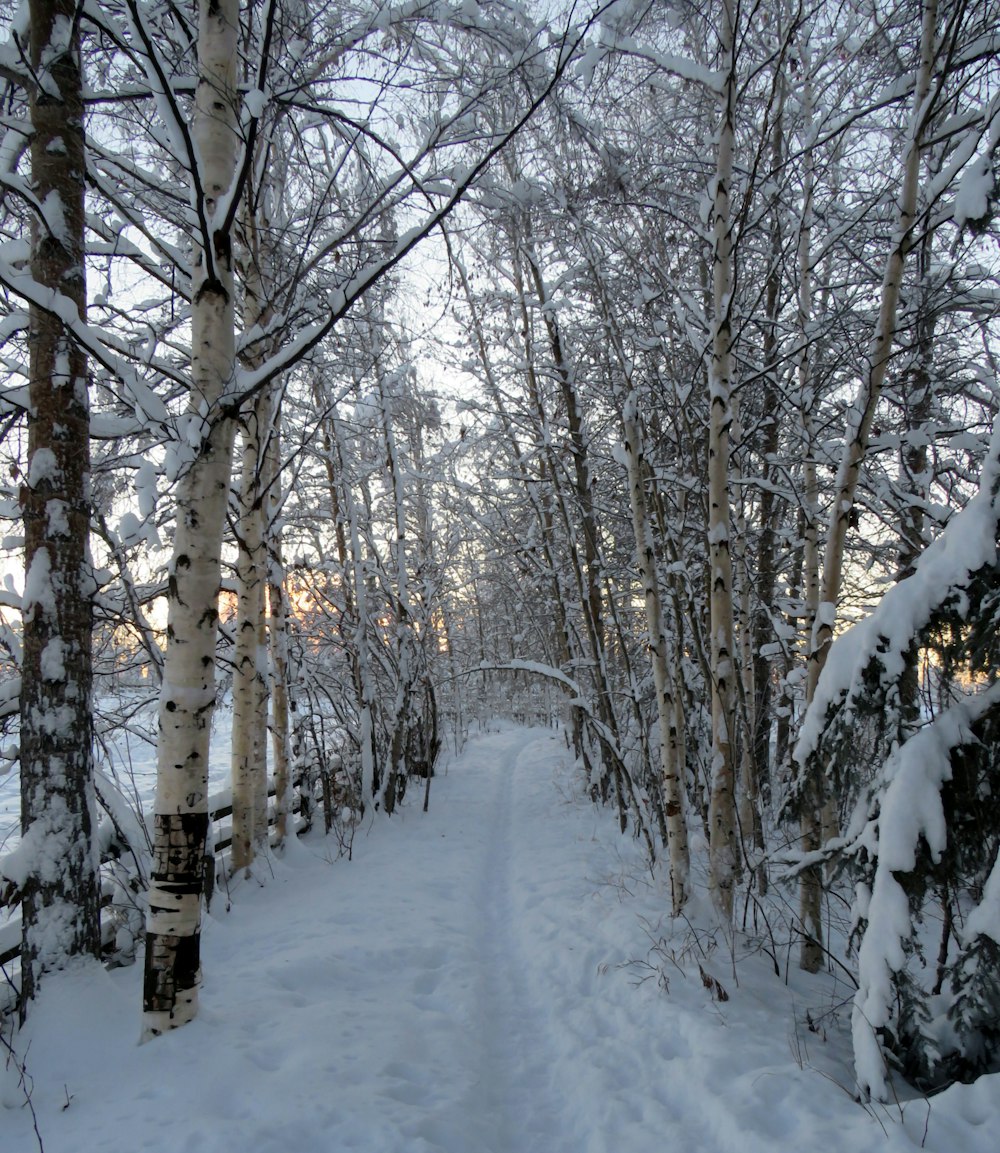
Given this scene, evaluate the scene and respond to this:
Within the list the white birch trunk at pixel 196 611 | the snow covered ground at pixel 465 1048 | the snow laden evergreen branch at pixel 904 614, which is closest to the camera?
the snow laden evergreen branch at pixel 904 614

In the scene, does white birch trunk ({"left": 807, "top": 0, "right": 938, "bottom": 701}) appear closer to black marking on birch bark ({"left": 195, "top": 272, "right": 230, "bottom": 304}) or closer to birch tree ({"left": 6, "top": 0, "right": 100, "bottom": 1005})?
black marking on birch bark ({"left": 195, "top": 272, "right": 230, "bottom": 304})

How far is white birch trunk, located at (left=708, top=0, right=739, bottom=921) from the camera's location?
3898 mm

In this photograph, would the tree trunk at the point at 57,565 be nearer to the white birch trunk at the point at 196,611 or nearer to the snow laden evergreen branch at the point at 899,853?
the white birch trunk at the point at 196,611

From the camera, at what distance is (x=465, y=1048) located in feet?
11.1

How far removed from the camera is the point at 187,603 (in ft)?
9.37

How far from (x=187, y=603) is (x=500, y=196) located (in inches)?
120

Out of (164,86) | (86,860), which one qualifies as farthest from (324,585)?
(164,86)

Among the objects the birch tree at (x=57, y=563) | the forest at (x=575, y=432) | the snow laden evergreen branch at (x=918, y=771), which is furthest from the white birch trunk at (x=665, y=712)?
the birch tree at (x=57, y=563)

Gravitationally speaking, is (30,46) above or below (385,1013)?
above

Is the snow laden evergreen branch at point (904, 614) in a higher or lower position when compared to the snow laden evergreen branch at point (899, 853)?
higher

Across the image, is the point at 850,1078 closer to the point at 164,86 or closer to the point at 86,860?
the point at 86,860

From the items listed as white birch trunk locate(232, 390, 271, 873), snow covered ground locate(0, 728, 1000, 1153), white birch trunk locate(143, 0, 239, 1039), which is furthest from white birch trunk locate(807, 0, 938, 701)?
white birch trunk locate(232, 390, 271, 873)

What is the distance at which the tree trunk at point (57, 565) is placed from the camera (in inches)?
127

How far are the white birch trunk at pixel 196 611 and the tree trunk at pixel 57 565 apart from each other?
71 centimetres
